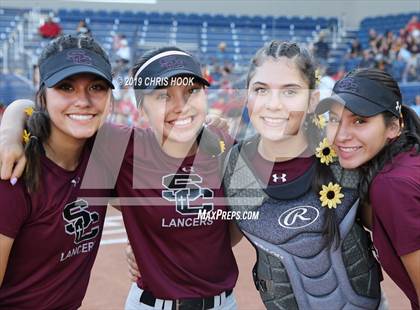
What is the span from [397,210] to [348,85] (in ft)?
1.98

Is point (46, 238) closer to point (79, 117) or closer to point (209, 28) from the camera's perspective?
point (79, 117)

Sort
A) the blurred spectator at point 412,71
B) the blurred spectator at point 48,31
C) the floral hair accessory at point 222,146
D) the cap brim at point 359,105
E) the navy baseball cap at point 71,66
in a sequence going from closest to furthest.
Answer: the navy baseball cap at point 71,66 → the cap brim at point 359,105 → the floral hair accessory at point 222,146 → the blurred spectator at point 412,71 → the blurred spectator at point 48,31

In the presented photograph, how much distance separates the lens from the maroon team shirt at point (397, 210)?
6.54ft

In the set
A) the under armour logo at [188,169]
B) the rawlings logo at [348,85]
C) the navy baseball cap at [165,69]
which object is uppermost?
the navy baseball cap at [165,69]

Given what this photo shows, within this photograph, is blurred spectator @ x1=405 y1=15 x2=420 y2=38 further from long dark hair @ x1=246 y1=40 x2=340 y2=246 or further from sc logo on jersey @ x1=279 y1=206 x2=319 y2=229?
sc logo on jersey @ x1=279 y1=206 x2=319 y2=229

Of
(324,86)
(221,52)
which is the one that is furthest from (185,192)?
(221,52)

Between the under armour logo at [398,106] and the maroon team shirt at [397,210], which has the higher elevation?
the under armour logo at [398,106]

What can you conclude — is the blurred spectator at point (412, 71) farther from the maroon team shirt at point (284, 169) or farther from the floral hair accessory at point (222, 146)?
the maroon team shirt at point (284, 169)

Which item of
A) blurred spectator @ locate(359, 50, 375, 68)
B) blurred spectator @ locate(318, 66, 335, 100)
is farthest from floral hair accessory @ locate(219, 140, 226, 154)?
blurred spectator @ locate(359, 50, 375, 68)

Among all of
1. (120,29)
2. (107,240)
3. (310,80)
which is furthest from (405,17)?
(310,80)

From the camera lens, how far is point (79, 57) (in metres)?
2.16

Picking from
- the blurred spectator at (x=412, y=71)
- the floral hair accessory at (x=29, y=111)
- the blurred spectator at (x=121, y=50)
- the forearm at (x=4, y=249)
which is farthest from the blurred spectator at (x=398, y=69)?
the forearm at (x=4, y=249)

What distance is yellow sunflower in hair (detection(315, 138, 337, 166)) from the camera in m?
2.39

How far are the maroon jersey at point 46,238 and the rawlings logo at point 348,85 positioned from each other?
1.17 m
